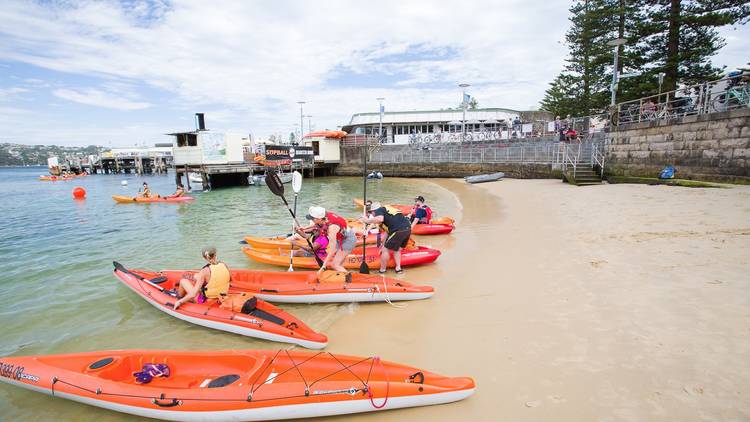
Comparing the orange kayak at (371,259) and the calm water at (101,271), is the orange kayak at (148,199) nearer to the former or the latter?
the calm water at (101,271)

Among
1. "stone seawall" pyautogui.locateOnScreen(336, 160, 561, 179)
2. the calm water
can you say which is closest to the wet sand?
the calm water

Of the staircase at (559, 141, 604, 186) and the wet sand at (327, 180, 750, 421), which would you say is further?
the staircase at (559, 141, 604, 186)

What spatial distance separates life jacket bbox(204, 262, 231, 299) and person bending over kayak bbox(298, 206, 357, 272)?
208 cm

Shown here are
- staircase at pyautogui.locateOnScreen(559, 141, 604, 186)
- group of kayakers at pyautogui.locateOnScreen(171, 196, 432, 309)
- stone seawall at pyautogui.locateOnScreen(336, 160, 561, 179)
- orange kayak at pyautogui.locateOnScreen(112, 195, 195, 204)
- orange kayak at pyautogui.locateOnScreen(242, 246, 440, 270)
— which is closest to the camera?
group of kayakers at pyautogui.locateOnScreen(171, 196, 432, 309)

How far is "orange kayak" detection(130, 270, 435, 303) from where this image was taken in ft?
23.5

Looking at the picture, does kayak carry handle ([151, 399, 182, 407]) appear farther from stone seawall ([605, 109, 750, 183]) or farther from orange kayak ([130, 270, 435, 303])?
stone seawall ([605, 109, 750, 183])

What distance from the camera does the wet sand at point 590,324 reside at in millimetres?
3906

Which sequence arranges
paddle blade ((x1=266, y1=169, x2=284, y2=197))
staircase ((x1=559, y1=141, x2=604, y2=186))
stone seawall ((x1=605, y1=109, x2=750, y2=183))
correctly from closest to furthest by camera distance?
1. paddle blade ((x1=266, y1=169, x2=284, y2=197))
2. stone seawall ((x1=605, y1=109, x2=750, y2=183))
3. staircase ((x1=559, y1=141, x2=604, y2=186))

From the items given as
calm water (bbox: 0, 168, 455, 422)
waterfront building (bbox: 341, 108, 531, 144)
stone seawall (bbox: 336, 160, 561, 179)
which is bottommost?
calm water (bbox: 0, 168, 455, 422)

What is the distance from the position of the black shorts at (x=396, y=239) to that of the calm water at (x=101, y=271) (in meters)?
1.93

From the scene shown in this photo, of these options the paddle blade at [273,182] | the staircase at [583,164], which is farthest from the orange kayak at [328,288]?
the staircase at [583,164]

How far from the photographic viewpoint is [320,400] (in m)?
3.97

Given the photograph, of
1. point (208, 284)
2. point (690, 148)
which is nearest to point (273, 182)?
point (208, 284)

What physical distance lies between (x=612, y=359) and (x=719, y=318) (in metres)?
1.86
